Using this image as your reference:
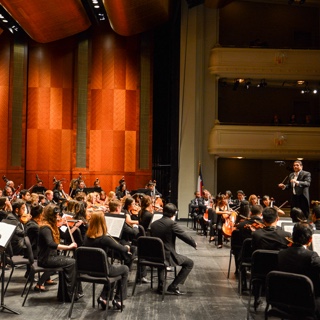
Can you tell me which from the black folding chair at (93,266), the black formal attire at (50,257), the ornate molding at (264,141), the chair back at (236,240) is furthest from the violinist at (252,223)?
the ornate molding at (264,141)

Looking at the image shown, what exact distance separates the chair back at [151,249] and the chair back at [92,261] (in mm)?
1088

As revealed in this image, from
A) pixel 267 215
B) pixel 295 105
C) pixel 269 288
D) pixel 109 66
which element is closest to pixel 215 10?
pixel 109 66

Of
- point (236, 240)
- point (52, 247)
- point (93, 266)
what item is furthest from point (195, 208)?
point (93, 266)

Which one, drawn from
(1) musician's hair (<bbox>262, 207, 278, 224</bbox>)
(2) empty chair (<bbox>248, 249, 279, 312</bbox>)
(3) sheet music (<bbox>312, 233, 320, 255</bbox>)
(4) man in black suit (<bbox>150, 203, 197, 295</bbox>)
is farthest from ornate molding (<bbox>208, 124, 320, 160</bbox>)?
(3) sheet music (<bbox>312, 233, 320, 255</bbox>)

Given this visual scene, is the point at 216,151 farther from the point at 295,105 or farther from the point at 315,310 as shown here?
the point at 315,310

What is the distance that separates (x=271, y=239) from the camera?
596 centimetres

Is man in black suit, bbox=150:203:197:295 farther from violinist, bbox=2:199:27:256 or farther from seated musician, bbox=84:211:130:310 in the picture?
violinist, bbox=2:199:27:256

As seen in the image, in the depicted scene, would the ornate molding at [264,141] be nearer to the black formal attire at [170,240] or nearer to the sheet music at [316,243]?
the black formal attire at [170,240]

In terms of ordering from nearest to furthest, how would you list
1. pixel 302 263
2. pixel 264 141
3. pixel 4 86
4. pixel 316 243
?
pixel 302 263
pixel 316 243
pixel 264 141
pixel 4 86

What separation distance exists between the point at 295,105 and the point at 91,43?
9.80 m

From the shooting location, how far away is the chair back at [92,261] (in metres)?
5.43

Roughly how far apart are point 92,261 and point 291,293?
7.76ft

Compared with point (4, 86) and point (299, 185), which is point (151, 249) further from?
point (4, 86)

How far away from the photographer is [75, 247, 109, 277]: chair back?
5426mm
